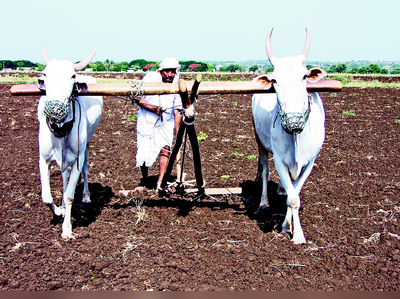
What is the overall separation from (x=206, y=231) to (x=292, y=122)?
2.08 metres

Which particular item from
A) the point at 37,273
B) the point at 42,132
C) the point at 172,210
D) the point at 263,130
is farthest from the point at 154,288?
the point at 263,130

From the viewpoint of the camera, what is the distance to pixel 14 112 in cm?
1509

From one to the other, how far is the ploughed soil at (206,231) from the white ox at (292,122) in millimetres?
630

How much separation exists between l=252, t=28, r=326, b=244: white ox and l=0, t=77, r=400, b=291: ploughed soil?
63cm

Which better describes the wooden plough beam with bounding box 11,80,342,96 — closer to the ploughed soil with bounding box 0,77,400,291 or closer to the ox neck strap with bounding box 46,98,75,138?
the ox neck strap with bounding box 46,98,75,138

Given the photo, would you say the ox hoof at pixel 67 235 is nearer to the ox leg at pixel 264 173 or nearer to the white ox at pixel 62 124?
the white ox at pixel 62 124

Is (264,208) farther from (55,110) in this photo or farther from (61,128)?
(55,110)

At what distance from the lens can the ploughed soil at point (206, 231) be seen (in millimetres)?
3990

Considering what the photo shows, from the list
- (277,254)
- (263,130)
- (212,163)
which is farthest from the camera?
(212,163)

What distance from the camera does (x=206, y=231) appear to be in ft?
16.5

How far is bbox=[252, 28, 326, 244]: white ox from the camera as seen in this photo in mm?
3930

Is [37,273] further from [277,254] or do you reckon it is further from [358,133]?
[358,133]

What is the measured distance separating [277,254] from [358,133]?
7.95 meters

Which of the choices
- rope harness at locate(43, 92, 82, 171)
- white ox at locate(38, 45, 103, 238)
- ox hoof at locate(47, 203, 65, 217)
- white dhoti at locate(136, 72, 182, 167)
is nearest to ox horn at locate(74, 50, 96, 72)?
white ox at locate(38, 45, 103, 238)
